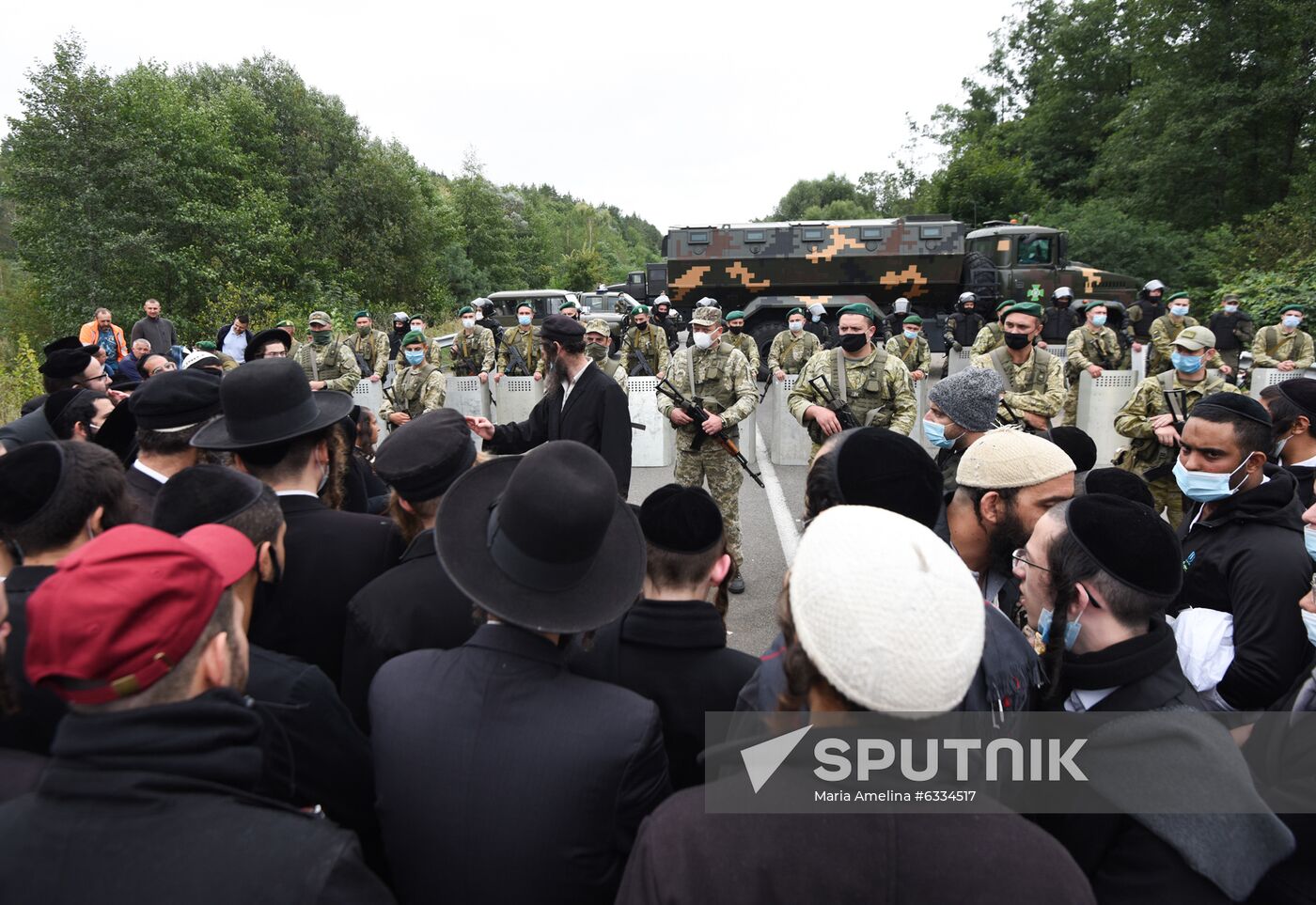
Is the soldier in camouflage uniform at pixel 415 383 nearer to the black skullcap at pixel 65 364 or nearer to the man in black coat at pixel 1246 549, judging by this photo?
the black skullcap at pixel 65 364

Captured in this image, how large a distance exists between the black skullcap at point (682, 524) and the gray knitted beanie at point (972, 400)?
6.15ft

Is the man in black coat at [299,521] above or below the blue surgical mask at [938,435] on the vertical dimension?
above

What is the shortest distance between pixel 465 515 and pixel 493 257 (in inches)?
1702

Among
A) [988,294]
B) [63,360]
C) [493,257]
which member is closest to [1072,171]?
[988,294]

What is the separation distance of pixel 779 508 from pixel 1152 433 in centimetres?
332

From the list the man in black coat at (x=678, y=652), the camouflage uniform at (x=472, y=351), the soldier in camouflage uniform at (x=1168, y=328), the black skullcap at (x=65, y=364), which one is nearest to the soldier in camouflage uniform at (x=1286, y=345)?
the soldier in camouflage uniform at (x=1168, y=328)

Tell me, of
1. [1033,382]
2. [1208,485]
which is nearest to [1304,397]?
[1208,485]

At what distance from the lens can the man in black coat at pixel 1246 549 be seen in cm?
235

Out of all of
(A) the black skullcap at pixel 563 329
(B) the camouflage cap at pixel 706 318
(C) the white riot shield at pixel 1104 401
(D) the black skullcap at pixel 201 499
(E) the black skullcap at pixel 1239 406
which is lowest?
(C) the white riot shield at pixel 1104 401

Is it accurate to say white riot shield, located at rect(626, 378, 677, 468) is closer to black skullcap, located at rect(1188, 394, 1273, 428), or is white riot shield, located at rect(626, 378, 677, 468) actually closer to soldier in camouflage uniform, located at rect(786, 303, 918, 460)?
soldier in camouflage uniform, located at rect(786, 303, 918, 460)

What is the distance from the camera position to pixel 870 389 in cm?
592

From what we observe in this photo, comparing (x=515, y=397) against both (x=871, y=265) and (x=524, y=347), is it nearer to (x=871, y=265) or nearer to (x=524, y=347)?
(x=524, y=347)

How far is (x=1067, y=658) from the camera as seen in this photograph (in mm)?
1942

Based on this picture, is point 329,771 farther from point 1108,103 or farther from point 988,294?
point 1108,103
